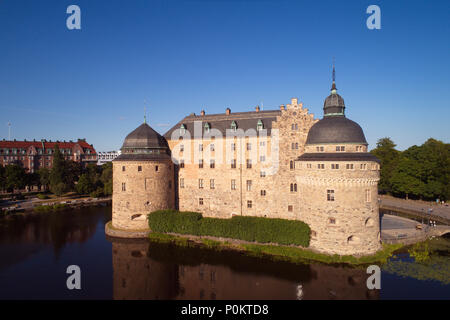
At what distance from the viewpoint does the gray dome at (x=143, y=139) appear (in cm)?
3791

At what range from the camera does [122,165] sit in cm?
3725

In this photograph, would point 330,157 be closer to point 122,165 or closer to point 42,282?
point 122,165

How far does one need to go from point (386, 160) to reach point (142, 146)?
203 feet

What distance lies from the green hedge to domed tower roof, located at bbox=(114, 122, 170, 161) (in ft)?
27.1

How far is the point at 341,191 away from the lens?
28312 millimetres

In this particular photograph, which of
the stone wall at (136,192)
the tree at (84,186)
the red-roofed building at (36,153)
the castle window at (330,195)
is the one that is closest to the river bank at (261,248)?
the stone wall at (136,192)

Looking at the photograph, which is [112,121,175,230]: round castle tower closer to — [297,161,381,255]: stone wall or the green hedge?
the green hedge

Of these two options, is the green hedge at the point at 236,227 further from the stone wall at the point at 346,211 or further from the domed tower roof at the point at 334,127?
the domed tower roof at the point at 334,127

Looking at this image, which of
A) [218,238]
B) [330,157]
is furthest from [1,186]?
[330,157]

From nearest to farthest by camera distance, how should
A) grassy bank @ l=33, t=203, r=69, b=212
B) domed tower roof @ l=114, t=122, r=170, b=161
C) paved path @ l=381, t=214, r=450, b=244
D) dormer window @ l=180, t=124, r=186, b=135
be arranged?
paved path @ l=381, t=214, r=450, b=244, domed tower roof @ l=114, t=122, r=170, b=161, dormer window @ l=180, t=124, r=186, b=135, grassy bank @ l=33, t=203, r=69, b=212

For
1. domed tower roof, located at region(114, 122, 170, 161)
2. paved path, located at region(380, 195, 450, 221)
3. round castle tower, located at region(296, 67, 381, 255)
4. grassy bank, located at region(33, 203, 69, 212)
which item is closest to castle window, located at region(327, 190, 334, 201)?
round castle tower, located at region(296, 67, 381, 255)

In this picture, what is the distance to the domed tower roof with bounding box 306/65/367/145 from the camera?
2962 cm

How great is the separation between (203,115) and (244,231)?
20591mm

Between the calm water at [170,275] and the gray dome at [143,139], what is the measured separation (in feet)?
43.7
